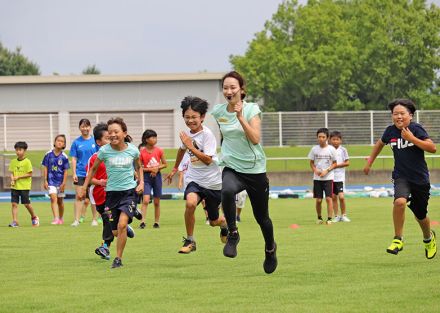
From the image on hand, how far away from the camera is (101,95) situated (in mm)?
57312

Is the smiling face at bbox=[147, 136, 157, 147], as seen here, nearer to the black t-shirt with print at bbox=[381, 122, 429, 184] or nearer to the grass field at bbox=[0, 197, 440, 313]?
the grass field at bbox=[0, 197, 440, 313]

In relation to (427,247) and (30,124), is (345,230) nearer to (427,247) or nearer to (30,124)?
(427,247)

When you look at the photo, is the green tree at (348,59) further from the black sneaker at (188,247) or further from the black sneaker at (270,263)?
the black sneaker at (270,263)

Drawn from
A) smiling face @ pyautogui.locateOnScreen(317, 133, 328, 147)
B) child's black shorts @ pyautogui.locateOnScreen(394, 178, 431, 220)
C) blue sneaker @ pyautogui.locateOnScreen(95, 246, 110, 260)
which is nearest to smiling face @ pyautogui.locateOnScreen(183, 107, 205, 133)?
blue sneaker @ pyautogui.locateOnScreen(95, 246, 110, 260)

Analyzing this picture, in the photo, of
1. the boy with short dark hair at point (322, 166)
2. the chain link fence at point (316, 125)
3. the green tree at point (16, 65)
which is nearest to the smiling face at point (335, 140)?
the boy with short dark hair at point (322, 166)

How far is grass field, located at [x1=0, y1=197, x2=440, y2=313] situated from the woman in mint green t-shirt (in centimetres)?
60

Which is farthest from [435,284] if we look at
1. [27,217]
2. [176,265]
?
[27,217]

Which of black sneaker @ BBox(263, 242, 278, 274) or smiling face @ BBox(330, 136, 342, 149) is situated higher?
smiling face @ BBox(330, 136, 342, 149)

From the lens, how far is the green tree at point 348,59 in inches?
2589

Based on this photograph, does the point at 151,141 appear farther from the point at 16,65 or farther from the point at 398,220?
the point at 16,65

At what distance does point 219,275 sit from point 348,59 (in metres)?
56.5

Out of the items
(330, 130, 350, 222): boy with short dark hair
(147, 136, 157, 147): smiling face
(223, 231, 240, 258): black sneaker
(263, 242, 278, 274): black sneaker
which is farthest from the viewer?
(330, 130, 350, 222): boy with short dark hair

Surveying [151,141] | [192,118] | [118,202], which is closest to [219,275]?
[118,202]

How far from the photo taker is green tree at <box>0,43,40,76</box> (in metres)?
109
